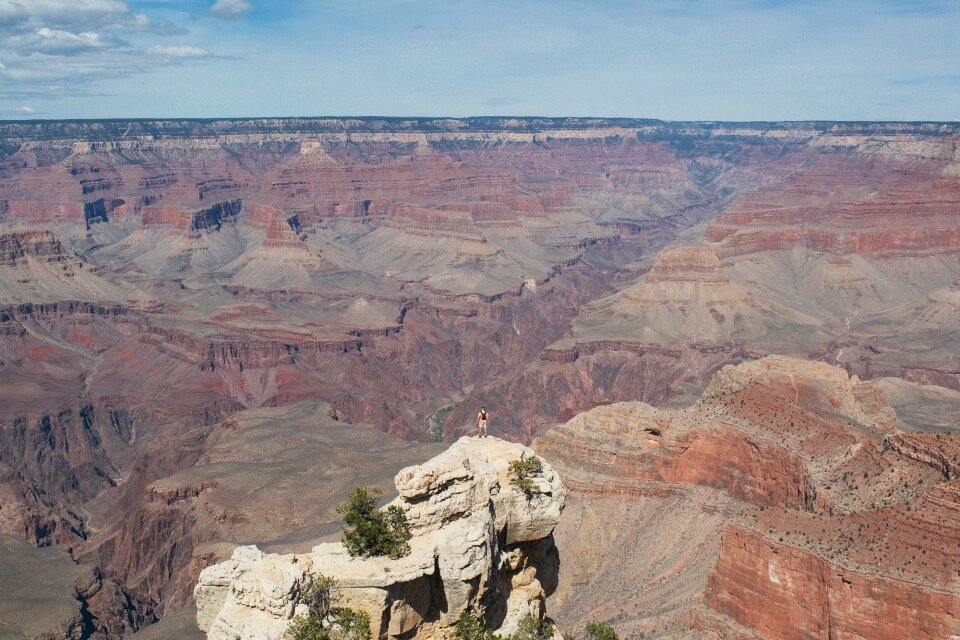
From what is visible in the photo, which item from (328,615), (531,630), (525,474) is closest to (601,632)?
(531,630)

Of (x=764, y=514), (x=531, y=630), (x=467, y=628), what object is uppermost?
(x=467, y=628)

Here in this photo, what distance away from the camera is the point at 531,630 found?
1142 inches

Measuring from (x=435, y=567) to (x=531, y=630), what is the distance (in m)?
4.82

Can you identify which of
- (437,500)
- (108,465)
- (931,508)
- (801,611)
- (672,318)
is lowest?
(108,465)

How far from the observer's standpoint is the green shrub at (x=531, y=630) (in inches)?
1144

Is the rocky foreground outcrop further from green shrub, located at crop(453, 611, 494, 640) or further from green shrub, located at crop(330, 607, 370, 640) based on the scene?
green shrub, located at crop(330, 607, 370, 640)

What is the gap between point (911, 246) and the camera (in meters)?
196

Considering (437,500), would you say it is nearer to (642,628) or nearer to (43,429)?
(642,628)

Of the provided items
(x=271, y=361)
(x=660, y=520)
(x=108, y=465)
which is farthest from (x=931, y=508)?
(x=271, y=361)

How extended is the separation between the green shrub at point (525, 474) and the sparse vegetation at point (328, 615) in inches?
274

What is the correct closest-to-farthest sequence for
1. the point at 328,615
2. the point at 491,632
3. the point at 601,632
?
the point at 328,615, the point at 491,632, the point at 601,632

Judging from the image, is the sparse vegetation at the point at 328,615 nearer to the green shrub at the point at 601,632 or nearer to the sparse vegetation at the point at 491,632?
the sparse vegetation at the point at 491,632

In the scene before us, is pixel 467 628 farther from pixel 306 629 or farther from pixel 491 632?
pixel 306 629

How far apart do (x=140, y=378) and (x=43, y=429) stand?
2010 cm
